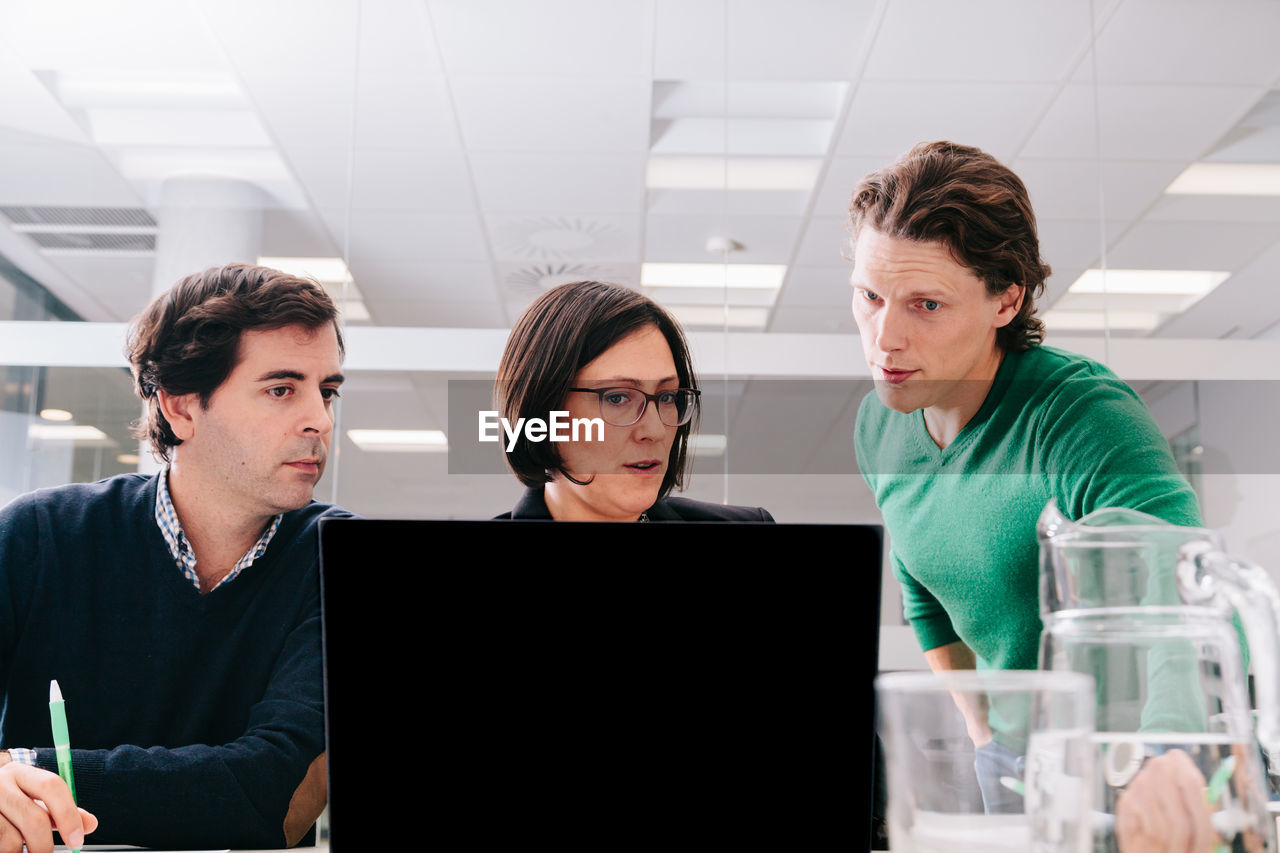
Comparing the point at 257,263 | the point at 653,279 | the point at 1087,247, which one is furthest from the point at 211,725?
the point at 1087,247

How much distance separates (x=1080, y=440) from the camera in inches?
61.0

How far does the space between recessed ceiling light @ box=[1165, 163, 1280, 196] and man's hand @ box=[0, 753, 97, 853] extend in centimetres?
277

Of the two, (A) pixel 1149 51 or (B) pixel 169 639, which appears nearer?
(B) pixel 169 639

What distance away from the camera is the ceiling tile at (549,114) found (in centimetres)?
260

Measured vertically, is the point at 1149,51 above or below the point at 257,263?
above

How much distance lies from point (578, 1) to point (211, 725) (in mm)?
1893

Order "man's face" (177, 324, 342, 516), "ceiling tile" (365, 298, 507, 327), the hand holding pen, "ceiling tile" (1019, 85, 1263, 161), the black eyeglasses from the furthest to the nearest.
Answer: "ceiling tile" (1019, 85, 1263, 161) < "ceiling tile" (365, 298, 507, 327) < "man's face" (177, 324, 342, 516) < the black eyeglasses < the hand holding pen

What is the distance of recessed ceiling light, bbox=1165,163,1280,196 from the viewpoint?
8.74 ft

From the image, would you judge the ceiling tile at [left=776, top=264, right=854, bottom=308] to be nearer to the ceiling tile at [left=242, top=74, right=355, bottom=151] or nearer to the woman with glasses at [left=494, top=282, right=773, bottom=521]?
the woman with glasses at [left=494, top=282, right=773, bottom=521]

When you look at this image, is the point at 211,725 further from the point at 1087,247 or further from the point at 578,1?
the point at 1087,247

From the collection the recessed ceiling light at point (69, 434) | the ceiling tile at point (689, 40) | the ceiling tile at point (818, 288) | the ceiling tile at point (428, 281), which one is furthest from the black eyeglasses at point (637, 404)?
the recessed ceiling light at point (69, 434)

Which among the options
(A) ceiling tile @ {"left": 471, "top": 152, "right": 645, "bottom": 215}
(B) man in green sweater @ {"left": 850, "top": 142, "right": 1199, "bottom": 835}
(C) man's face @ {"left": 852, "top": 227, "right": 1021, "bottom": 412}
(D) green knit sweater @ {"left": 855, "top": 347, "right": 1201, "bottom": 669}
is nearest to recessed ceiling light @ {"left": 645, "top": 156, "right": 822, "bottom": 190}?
(A) ceiling tile @ {"left": 471, "top": 152, "right": 645, "bottom": 215}

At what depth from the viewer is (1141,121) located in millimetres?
2660

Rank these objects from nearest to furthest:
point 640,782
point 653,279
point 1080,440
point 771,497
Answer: point 640,782
point 1080,440
point 771,497
point 653,279
